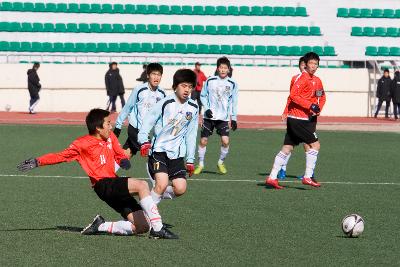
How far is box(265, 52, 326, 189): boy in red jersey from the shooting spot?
16359mm

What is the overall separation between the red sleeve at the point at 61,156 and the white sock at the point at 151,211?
855mm

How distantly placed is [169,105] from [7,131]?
18989 millimetres

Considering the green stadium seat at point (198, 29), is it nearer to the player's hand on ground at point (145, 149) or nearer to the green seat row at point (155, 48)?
the green seat row at point (155, 48)

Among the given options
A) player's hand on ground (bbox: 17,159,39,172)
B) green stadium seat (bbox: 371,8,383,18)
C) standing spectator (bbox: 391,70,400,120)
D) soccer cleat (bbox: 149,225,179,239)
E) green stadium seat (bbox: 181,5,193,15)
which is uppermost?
green stadium seat (bbox: 181,5,193,15)

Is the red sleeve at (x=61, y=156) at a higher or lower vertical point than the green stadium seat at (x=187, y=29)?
lower

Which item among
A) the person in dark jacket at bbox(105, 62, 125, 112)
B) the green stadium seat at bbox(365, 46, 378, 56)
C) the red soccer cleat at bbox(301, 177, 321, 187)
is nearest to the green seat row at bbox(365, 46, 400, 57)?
the green stadium seat at bbox(365, 46, 378, 56)

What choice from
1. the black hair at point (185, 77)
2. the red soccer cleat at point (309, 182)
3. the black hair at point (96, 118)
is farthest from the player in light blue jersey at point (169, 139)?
the red soccer cleat at point (309, 182)

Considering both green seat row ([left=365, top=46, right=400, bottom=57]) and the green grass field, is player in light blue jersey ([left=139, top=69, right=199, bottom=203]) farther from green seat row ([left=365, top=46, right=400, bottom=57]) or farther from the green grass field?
green seat row ([left=365, top=46, right=400, bottom=57])

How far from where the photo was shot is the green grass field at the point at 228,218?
31.7 feet

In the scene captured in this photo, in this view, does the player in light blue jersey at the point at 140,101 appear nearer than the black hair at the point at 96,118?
No

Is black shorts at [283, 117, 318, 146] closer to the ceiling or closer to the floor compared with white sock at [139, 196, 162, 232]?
closer to the ceiling

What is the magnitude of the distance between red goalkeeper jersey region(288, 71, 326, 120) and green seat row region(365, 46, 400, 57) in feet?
97.5

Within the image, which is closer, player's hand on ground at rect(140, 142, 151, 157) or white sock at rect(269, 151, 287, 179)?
player's hand on ground at rect(140, 142, 151, 157)

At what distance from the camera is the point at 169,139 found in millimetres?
11578
